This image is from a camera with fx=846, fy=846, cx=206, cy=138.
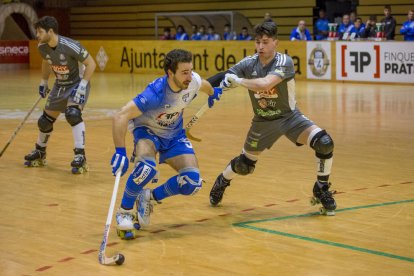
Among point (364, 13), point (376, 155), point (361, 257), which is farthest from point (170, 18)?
point (361, 257)

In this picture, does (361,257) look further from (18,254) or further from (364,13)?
(364,13)

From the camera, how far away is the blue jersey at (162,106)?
7.54 meters

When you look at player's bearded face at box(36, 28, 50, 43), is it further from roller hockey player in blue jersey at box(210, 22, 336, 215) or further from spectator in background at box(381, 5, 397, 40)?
spectator in background at box(381, 5, 397, 40)

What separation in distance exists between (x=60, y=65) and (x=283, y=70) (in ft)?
13.8

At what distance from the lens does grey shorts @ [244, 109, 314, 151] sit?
8578 mm

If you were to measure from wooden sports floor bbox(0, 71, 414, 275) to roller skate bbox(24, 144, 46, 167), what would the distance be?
0.54ft

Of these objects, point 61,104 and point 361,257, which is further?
point 61,104

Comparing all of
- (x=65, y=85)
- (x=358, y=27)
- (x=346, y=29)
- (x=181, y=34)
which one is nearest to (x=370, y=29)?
(x=358, y=27)

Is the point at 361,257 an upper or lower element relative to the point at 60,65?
lower

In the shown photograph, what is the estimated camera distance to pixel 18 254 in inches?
279

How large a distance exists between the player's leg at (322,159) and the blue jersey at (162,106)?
1283 millimetres

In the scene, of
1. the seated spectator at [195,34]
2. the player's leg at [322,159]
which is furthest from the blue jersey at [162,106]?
the seated spectator at [195,34]

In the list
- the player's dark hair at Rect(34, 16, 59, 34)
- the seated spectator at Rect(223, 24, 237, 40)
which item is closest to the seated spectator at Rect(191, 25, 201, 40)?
the seated spectator at Rect(223, 24, 237, 40)

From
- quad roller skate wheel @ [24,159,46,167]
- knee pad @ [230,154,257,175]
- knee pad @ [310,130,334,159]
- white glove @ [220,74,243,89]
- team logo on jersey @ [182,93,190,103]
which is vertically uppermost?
white glove @ [220,74,243,89]
